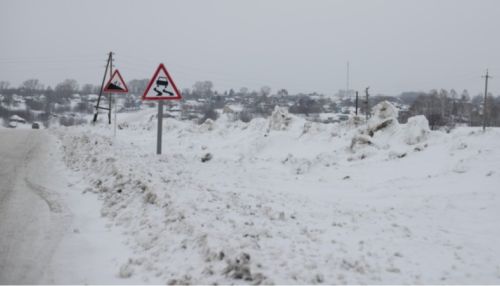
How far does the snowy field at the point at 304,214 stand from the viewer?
4.16 meters

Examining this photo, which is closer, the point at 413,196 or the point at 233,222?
the point at 233,222

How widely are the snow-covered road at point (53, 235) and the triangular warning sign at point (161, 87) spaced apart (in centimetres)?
328

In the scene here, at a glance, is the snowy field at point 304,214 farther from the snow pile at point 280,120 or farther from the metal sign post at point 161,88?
the snow pile at point 280,120

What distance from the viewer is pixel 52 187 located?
314 inches

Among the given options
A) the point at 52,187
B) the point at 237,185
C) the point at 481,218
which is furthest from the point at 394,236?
the point at 52,187

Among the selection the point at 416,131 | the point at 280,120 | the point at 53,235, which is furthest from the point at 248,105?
the point at 53,235

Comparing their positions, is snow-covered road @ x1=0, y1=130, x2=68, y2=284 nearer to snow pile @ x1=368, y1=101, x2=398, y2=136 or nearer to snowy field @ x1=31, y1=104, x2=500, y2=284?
snowy field @ x1=31, y1=104, x2=500, y2=284

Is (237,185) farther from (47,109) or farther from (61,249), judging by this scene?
(47,109)

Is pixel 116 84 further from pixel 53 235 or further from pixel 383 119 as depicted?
pixel 53 235

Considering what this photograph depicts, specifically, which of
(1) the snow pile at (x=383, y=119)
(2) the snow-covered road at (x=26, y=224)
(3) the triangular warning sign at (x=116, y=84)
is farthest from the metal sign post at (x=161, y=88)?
(1) the snow pile at (x=383, y=119)

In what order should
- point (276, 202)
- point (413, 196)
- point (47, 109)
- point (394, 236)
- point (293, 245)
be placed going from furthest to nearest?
point (47, 109), point (413, 196), point (276, 202), point (394, 236), point (293, 245)

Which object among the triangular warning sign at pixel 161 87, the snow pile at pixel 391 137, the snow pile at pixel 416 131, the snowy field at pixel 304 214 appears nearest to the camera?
the snowy field at pixel 304 214

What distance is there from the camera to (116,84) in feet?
53.2

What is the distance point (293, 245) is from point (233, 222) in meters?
1.01
